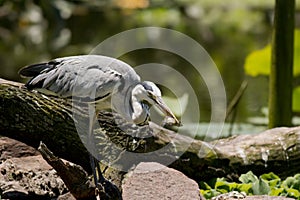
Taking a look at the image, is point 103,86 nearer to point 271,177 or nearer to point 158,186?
point 158,186

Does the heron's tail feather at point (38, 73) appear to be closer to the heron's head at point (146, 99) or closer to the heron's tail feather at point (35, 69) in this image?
the heron's tail feather at point (35, 69)

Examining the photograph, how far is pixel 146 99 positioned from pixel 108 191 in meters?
0.41

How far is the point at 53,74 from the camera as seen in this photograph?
9.57 feet

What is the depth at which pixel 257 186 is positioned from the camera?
315 centimetres

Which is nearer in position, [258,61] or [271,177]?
[271,177]

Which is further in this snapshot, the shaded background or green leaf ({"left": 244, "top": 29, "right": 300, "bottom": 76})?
the shaded background

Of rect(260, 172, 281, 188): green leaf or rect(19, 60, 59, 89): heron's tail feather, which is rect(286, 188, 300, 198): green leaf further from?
rect(19, 60, 59, 89): heron's tail feather

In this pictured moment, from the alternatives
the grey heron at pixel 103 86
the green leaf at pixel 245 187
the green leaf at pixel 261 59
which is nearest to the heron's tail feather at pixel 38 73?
the grey heron at pixel 103 86

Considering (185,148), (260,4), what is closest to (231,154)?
(185,148)

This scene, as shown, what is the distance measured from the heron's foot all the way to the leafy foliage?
17.5 inches

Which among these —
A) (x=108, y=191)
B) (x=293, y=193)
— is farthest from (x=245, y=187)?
(x=108, y=191)

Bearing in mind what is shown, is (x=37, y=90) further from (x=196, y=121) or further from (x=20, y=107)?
(x=196, y=121)

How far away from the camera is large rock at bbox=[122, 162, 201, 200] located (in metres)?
2.88

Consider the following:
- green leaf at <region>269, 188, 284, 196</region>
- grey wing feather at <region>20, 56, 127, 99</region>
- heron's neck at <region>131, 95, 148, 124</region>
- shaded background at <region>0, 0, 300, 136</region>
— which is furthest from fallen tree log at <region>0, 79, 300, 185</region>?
shaded background at <region>0, 0, 300, 136</region>
